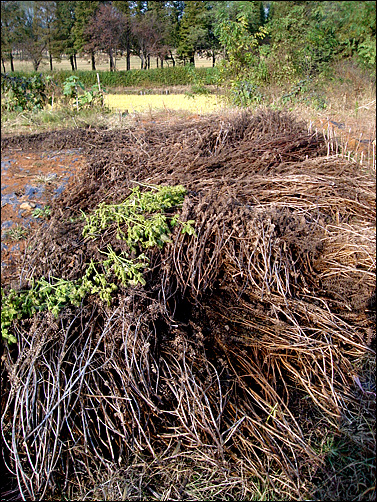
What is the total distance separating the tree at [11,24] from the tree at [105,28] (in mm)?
1454

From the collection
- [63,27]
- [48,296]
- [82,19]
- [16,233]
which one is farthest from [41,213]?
[63,27]

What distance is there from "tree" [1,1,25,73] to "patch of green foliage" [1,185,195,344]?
553 cm

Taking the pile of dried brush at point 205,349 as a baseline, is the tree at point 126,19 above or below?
above

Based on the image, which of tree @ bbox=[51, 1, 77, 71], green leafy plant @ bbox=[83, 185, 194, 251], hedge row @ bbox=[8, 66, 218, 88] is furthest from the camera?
hedge row @ bbox=[8, 66, 218, 88]

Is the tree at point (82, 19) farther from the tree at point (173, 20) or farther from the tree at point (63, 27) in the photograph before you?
the tree at point (173, 20)

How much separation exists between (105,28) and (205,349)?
8802 mm

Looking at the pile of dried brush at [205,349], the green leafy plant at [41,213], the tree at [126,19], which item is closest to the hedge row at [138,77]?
the tree at [126,19]

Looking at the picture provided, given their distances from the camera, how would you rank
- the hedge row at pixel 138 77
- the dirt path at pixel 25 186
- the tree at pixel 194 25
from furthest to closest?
the hedge row at pixel 138 77 < the tree at pixel 194 25 < the dirt path at pixel 25 186

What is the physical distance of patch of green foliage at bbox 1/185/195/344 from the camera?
2207 millimetres

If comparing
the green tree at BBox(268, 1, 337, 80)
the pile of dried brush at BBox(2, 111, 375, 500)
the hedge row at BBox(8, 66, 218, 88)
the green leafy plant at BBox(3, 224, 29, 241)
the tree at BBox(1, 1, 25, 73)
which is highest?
the hedge row at BBox(8, 66, 218, 88)

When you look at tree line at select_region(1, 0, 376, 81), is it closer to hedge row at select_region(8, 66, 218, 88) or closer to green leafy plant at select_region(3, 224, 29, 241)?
green leafy plant at select_region(3, 224, 29, 241)

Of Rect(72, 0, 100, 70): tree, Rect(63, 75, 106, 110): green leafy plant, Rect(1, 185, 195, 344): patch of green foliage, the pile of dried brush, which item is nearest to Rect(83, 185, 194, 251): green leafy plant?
Rect(1, 185, 195, 344): patch of green foliage

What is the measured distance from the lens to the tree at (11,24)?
643 cm

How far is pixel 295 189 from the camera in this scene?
3545 millimetres
